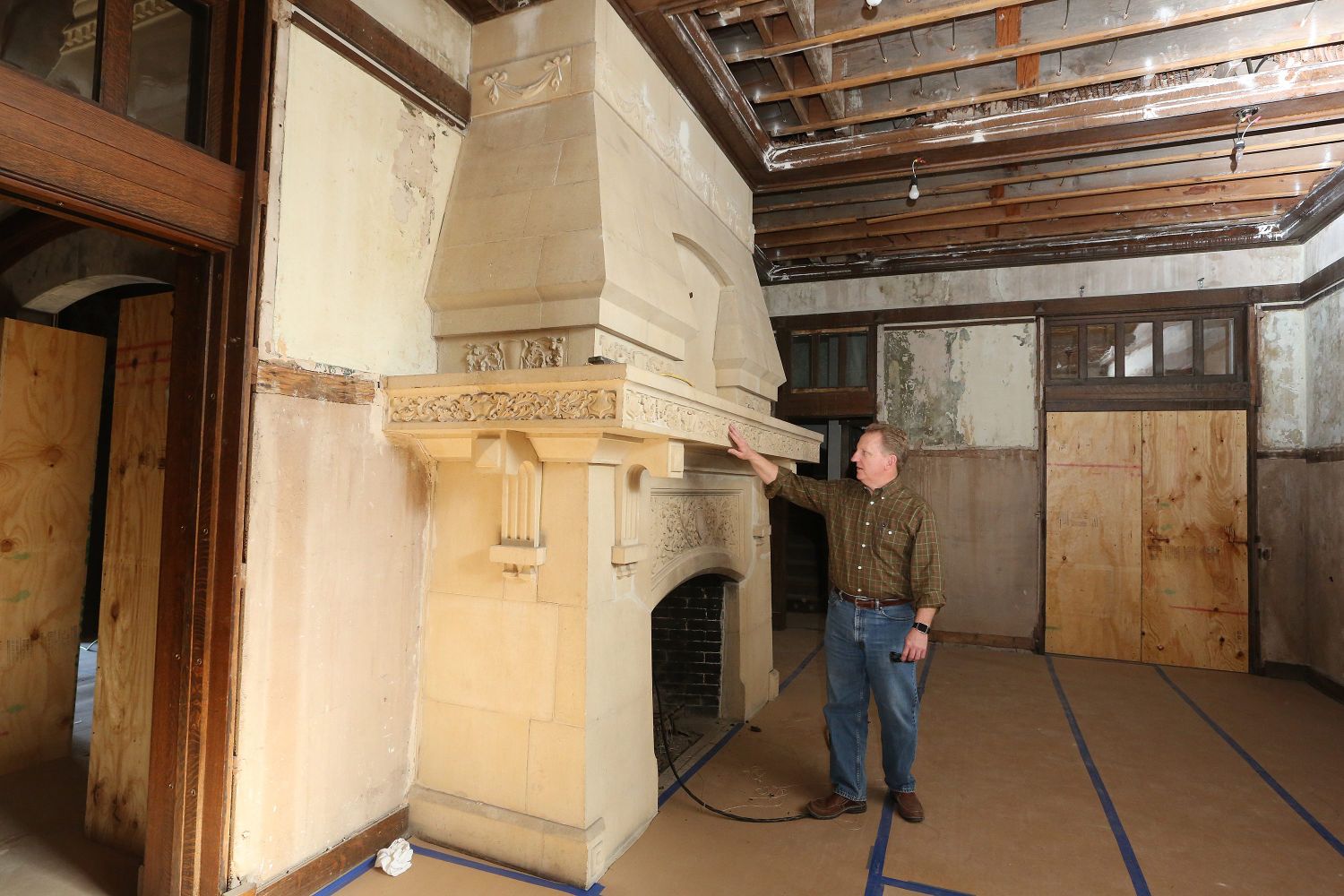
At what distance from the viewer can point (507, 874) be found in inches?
96.6

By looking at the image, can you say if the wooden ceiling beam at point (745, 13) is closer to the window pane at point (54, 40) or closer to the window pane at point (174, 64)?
the window pane at point (174, 64)

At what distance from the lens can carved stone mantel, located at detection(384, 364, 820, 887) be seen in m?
2.39

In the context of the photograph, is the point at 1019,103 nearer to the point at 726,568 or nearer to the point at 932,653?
the point at 726,568

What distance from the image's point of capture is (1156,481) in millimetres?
5555

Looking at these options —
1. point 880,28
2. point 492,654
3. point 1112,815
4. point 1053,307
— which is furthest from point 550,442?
point 1053,307

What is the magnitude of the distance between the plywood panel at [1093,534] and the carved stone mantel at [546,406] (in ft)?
14.2

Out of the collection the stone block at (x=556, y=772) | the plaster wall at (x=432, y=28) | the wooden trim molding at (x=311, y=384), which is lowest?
the stone block at (x=556, y=772)

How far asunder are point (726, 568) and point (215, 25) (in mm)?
3115

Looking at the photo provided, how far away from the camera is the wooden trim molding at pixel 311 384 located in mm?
2125

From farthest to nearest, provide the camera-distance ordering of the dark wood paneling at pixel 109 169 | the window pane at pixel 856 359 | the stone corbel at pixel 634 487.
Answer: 1. the window pane at pixel 856 359
2. the stone corbel at pixel 634 487
3. the dark wood paneling at pixel 109 169

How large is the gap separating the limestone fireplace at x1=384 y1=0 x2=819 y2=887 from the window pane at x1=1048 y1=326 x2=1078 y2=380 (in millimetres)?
4054

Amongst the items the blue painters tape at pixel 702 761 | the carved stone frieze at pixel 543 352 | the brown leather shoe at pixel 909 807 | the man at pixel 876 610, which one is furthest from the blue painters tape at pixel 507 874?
the carved stone frieze at pixel 543 352

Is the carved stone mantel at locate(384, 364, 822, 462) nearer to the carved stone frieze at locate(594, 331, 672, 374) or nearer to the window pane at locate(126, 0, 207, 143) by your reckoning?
the carved stone frieze at locate(594, 331, 672, 374)

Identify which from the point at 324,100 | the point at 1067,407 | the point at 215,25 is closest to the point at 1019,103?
the point at 1067,407
